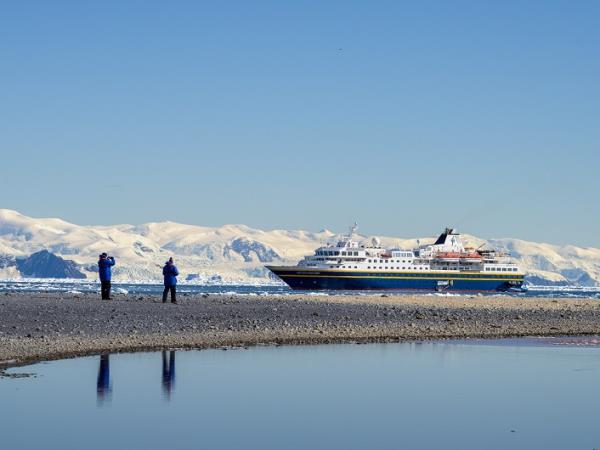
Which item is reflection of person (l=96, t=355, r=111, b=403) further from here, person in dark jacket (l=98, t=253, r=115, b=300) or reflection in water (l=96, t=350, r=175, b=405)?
person in dark jacket (l=98, t=253, r=115, b=300)

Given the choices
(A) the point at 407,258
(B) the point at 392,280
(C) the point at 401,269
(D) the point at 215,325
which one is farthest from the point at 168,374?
(A) the point at 407,258

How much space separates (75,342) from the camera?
25.3 m

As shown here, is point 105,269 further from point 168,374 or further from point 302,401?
point 302,401

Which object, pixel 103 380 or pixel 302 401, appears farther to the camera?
pixel 103 380

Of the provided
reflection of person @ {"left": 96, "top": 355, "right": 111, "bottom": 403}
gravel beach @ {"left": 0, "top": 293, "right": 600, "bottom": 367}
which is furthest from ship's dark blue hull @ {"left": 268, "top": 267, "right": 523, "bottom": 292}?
reflection of person @ {"left": 96, "top": 355, "right": 111, "bottom": 403}

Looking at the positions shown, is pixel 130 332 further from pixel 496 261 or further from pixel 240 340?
pixel 496 261

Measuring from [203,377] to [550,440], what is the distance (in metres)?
7.85

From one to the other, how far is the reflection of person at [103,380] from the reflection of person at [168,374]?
3.46 ft

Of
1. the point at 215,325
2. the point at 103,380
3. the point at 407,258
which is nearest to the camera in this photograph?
A: the point at 103,380

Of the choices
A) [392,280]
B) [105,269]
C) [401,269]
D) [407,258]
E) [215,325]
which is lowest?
[215,325]

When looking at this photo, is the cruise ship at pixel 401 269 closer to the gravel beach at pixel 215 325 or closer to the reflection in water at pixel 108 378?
the gravel beach at pixel 215 325

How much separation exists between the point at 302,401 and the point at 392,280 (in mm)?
92124

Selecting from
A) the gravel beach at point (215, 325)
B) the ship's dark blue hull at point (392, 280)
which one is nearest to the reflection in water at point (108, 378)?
the gravel beach at point (215, 325)

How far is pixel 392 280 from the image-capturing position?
110875 mm
